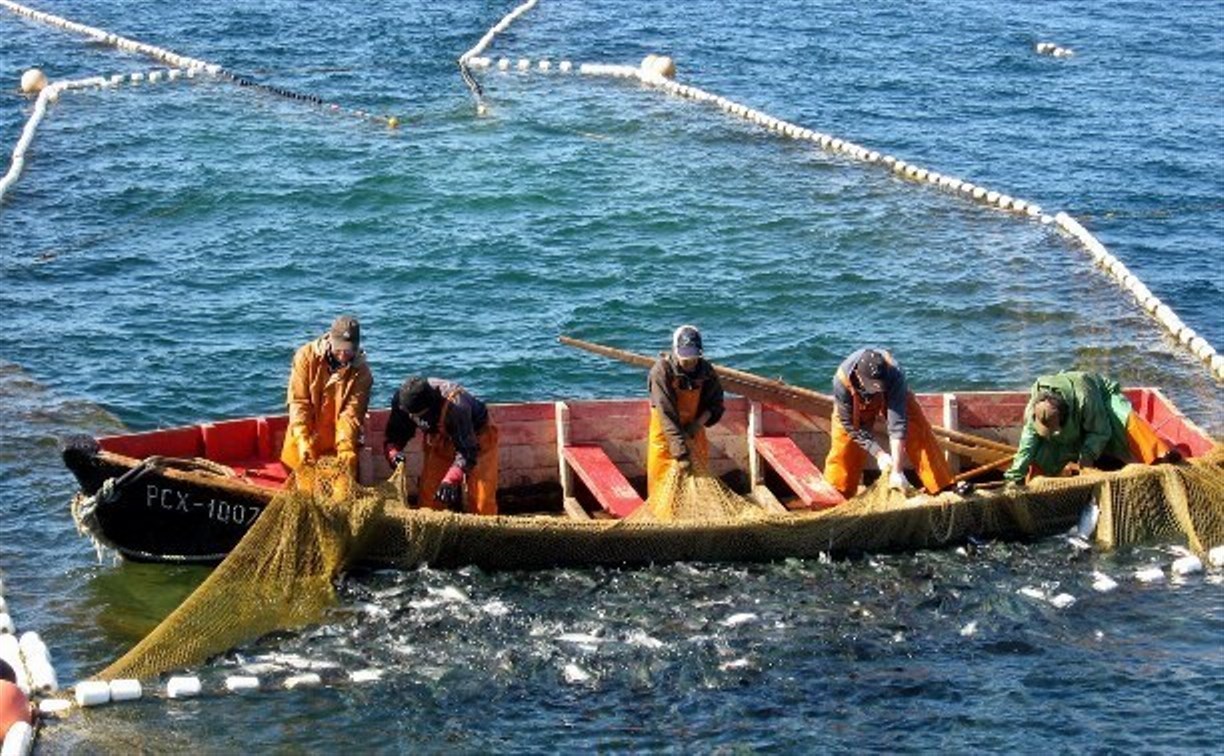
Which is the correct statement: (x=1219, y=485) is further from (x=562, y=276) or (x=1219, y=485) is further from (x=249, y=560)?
(x=562, y=276)

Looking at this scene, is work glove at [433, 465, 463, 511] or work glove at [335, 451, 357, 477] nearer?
work glove at [335, 451, 357, 477]

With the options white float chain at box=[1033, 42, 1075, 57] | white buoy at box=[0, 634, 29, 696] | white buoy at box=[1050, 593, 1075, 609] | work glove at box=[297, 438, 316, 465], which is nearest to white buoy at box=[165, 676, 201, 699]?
white buoy at box=[0, 634, 29, 696]

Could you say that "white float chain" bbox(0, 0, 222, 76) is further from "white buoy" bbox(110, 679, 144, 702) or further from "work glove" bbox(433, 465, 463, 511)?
"white buoy" bbox(110, 679, 144, 702)

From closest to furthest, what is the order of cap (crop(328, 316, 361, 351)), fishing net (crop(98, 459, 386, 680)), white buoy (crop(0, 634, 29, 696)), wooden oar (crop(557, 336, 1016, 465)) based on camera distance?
1. white buoy (crop(0, 634, 29, 696))
2. fishing net (crop(98, 459, 386, 680))
3. cap (crop(328, 316, 361, 351))
4. wooden oar (crop(557, 336, 1016, 465))

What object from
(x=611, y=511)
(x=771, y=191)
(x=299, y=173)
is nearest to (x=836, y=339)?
(x=771, y=191)

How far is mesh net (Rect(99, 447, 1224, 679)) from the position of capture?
15672 millimetres

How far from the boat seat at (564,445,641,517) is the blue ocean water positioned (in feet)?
2.75

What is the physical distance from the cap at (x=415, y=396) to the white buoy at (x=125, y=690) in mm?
3125

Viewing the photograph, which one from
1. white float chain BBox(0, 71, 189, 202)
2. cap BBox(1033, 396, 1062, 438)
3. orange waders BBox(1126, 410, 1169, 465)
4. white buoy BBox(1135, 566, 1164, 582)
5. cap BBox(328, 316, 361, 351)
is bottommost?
white buoy BBox(1135, 566, 1164, 582)

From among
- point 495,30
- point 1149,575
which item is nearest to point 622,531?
point 1149,575

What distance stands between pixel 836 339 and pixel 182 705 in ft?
39.8

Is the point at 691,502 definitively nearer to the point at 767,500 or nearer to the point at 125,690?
the point at 767,500

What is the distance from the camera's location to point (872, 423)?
58.1ft

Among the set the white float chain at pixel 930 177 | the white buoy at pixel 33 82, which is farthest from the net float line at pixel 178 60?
the white float chain at pixel 930 177
